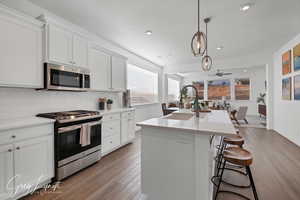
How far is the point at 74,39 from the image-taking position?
2617mm

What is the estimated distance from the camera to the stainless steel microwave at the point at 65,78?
7.27 feet

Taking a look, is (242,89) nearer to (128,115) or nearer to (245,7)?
(245,7)

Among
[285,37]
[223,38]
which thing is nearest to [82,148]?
[223,38]

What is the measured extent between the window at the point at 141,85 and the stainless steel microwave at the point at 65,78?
209cm

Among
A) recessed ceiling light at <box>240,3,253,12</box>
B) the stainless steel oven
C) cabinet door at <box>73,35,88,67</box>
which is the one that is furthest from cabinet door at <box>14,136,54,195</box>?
recessed ceiling light at <box>240,3,253,12</box>

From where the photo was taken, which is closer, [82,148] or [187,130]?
[187,130]

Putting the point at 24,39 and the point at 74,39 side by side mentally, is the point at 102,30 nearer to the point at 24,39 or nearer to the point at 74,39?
the point at 74,39

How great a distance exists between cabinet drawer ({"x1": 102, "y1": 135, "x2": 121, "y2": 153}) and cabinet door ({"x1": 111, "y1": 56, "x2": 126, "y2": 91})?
1.27 metres

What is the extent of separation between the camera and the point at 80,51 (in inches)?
108

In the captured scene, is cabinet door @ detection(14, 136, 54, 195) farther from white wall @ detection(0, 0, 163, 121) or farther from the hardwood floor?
white wall @ detection(0, 0, 163, 121)

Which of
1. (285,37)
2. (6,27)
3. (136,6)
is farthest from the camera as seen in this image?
(285,37)

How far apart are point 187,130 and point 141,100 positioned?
13.7ft

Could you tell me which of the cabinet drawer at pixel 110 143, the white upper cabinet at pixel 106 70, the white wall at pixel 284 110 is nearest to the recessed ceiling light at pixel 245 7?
the white wall at pixel 284 110

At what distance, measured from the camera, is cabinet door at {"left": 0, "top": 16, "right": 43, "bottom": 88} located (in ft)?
5.91
